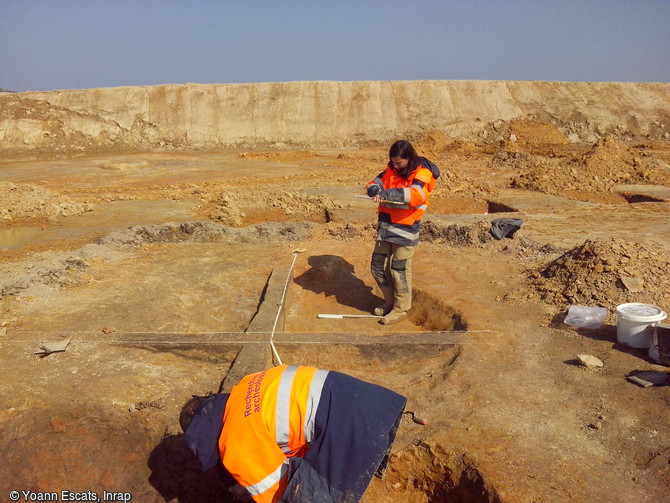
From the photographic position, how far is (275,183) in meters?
Result: 14.3

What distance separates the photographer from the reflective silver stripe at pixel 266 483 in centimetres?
263

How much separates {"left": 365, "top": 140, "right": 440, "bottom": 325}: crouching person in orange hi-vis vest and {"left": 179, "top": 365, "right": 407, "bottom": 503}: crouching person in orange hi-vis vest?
2.79m

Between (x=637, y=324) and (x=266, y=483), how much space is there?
348 centimetres

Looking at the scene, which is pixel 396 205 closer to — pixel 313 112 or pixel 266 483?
pixel 266 483

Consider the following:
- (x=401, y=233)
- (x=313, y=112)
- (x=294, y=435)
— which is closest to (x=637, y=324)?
(x=401, y=233)

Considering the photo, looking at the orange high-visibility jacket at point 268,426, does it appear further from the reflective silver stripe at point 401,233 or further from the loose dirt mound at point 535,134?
the loose dirt mound at point 535,134

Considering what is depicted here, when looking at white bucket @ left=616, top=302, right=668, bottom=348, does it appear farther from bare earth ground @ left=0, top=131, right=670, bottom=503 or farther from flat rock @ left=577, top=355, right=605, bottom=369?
flat rock @ left=577, top=355, right=605, bottom=369

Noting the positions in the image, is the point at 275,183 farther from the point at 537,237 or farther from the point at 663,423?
the point at 663,423

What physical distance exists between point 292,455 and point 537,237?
6600 mm

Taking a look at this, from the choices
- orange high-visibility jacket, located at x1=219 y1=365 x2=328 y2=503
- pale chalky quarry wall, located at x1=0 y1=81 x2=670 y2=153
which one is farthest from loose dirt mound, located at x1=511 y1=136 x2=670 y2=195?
orange high-visibility jacket, located at x1=219 y1=365 x2=328 y2=503

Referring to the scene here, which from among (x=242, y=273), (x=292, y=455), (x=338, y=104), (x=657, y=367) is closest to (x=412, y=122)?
(x=338, y=104)

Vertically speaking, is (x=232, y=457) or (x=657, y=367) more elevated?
(x=232, y=457)

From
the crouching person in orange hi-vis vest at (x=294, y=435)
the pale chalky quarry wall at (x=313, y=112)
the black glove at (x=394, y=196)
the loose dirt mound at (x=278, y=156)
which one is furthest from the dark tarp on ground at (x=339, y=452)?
the pale chalky quarry wall at (x=313, y=112)

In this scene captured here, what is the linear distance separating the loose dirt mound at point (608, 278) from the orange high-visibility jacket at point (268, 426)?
3854mm
